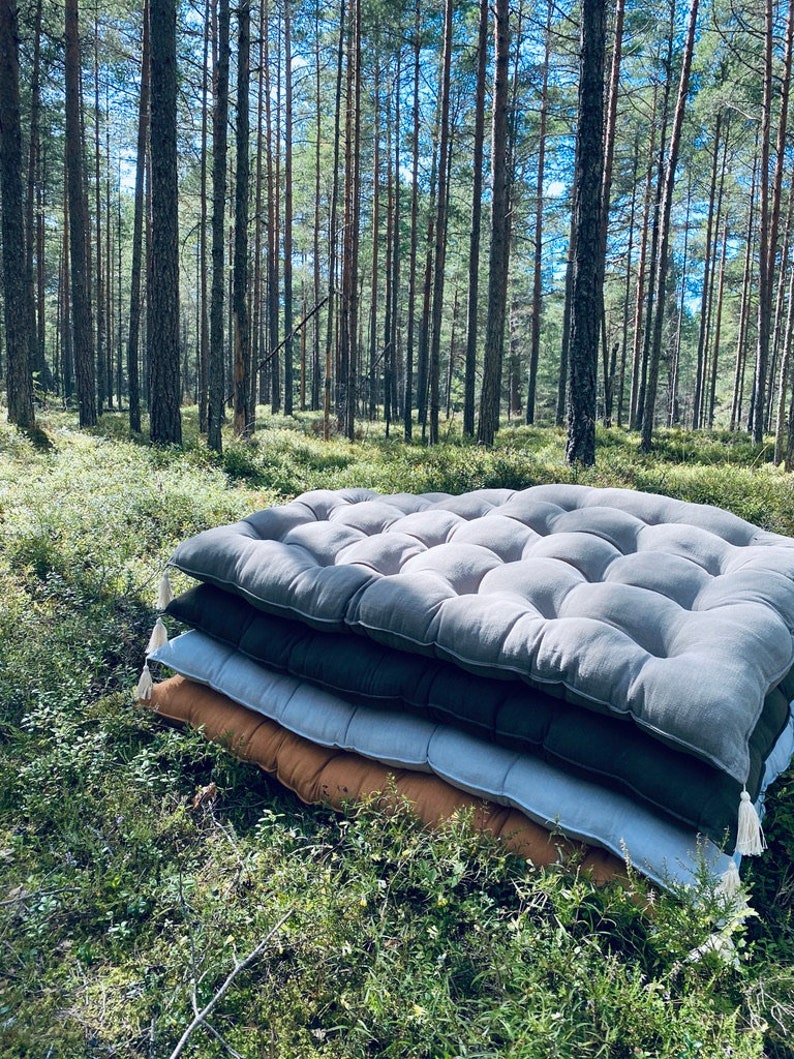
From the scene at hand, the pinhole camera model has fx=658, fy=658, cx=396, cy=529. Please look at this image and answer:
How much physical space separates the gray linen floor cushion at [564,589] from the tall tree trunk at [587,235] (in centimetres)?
398

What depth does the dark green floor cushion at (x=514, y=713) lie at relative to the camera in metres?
1.86

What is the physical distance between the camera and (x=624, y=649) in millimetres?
2012

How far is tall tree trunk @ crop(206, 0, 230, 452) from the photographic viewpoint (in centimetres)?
852

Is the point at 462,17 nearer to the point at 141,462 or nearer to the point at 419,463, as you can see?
the point at 419,463

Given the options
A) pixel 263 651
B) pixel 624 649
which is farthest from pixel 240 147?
pixel 624 649

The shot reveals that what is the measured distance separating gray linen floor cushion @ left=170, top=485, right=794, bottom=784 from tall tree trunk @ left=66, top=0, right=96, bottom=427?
9.38 m

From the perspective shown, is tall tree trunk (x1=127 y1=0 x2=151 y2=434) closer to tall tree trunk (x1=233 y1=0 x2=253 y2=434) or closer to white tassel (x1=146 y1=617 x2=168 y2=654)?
tall tree trunk (x1=233 y1=0 x2=253 y2=434)

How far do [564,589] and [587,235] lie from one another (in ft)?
17.6

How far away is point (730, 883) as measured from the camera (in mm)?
1762

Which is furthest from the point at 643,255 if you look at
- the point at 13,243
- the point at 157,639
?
the point at 157,639

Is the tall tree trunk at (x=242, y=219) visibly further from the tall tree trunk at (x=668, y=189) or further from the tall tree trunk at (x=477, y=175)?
the tall tree trunk at (x=668, y=189)

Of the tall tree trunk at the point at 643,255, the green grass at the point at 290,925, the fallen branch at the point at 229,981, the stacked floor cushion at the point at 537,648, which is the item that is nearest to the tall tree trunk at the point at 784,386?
the tall tree trunk at the point at 643,255

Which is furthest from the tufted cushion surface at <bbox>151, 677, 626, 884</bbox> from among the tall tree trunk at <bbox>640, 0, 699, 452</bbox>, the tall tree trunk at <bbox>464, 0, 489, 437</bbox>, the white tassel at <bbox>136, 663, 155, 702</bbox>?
the tall tree trunk at <bbox>464, 0, 489, 437</bbox>

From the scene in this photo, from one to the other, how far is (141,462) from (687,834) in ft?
19.6
